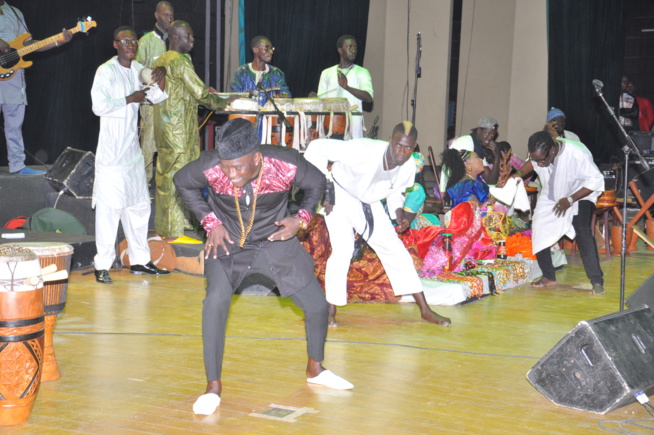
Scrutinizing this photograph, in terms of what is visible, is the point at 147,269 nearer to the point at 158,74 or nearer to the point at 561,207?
the point at 158,74

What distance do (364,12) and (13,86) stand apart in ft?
18.0

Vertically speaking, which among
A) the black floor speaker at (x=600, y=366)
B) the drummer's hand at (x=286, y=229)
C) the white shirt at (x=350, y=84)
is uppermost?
the white shirt at (x=350, y=84)

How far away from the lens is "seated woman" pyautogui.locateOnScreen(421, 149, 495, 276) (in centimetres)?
783

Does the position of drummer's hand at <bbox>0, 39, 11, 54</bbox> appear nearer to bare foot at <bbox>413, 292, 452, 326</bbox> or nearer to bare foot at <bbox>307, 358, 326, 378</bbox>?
bare foot at <bbox>413, 292, 452, 326</bbox>

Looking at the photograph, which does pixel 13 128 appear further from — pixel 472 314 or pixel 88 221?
pixel 472 314

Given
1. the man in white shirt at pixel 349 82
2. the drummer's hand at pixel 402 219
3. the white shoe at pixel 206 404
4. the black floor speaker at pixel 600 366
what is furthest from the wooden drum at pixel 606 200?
the white shoe at pixel 206 404

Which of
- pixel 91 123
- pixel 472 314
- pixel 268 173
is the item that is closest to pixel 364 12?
pixel 91 123

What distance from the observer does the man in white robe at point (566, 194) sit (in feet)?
25.0

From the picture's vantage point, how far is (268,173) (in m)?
4.45

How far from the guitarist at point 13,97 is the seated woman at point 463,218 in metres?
4.10

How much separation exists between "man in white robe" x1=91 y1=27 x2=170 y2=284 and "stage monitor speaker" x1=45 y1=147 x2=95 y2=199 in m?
1.13

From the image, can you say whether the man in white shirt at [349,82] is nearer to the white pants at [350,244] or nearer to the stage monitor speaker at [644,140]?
the white pants at [350,244]

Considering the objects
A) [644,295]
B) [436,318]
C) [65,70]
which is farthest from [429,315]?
[65,70]

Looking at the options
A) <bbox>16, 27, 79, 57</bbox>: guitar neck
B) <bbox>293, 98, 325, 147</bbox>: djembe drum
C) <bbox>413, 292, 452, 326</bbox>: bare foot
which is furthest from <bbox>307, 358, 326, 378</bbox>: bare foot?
<bbox>16, 27, 79, 57</bbox>: guitar neck
